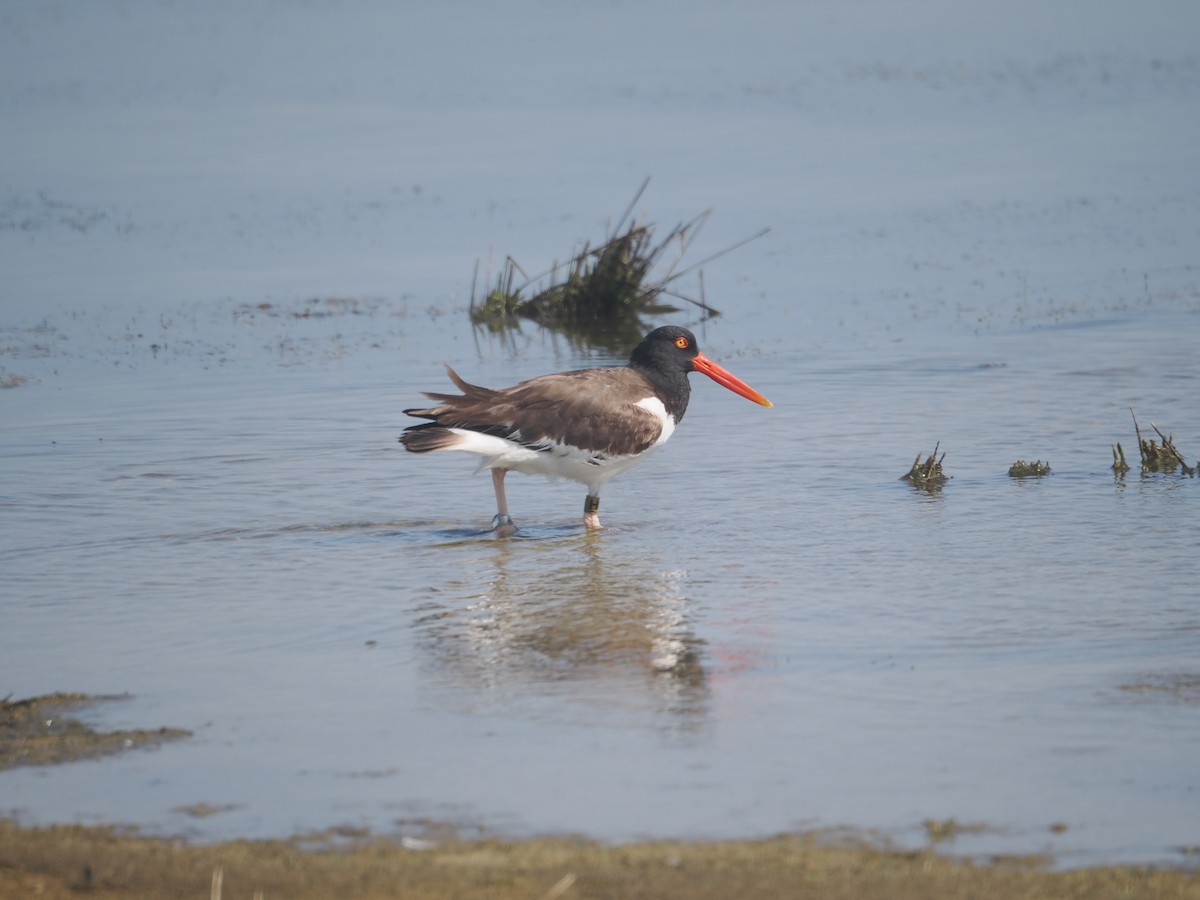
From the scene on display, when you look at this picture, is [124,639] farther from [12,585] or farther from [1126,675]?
[1126,675]

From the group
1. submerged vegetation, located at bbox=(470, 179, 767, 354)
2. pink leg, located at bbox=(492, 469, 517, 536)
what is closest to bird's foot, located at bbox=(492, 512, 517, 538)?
pink leg, located at bbox=(492, 469, 517, 536)

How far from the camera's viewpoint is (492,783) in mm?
5012

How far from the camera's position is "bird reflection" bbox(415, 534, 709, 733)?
5801 millimetres

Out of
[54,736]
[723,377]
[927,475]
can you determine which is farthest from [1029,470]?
[54,736]

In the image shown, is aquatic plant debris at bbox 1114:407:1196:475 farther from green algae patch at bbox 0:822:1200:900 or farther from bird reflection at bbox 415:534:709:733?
green algae patch at bbox 0:822:1200:900

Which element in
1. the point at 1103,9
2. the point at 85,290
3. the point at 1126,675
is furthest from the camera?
the point at 1103,9

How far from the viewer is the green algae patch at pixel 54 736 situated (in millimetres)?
5254

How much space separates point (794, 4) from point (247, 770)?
124 ft

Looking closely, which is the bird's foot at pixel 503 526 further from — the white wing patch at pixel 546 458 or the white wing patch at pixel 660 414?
the white wing patch at pixel 660 414

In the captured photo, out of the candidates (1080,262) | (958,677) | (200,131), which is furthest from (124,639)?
(200,131)

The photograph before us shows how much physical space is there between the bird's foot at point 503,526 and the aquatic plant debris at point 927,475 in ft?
7.79

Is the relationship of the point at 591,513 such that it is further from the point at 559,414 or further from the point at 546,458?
the point at 559,414

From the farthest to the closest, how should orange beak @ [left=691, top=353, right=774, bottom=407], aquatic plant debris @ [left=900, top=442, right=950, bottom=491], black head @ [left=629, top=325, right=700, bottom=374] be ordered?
orange beak @ [left=691, top=353, right=774, bottom=407] → black head @ [left=629, top=325, right=700, bottom=374] → aquatic plant debris @ [left=900, top=442, right=950, bottom=491]

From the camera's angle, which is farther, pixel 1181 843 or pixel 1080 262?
pixel 1080 262
